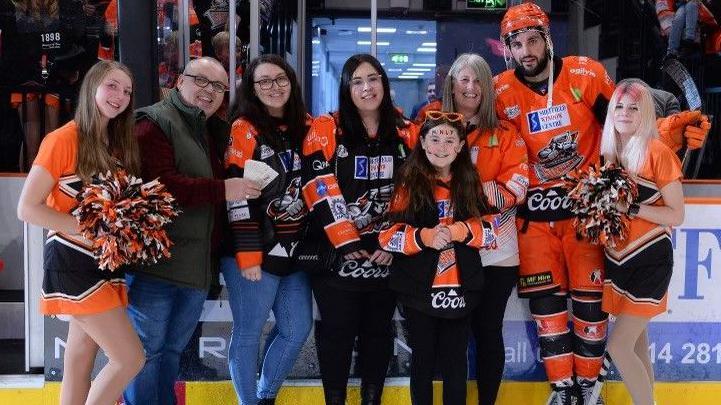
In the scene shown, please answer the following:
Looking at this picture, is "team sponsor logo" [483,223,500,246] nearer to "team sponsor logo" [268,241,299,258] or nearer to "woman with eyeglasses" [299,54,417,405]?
"woman with eyeglasses" [299,54,417,405]

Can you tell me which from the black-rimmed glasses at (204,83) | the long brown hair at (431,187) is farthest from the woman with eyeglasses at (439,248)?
the black-rimmed glasses at (204,83)

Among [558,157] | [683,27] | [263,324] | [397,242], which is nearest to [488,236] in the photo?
[397,242]

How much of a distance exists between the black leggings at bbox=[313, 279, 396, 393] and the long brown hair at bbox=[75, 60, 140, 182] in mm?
871

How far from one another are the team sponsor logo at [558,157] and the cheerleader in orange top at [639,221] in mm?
172

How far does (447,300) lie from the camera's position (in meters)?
2.63

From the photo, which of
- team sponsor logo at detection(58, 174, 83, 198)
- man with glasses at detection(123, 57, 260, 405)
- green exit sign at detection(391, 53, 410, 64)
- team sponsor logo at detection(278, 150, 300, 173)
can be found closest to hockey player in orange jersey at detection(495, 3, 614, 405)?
team sponsor logo at detection(278, 150, 300, 173)

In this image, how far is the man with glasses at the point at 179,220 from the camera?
254cm

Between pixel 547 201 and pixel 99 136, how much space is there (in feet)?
5.70

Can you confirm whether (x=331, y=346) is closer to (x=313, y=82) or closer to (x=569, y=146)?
(x=569, y=146)

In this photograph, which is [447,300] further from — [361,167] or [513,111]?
[513,111]

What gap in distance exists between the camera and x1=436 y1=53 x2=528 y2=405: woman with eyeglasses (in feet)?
9.19

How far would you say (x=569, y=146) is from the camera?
2973mm

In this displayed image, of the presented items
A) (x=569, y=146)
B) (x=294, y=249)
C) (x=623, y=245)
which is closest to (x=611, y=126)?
(x=569, y=146)

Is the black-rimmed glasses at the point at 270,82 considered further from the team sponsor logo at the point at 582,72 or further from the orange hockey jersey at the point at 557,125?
the team sponsor logo at the point at 582,72
